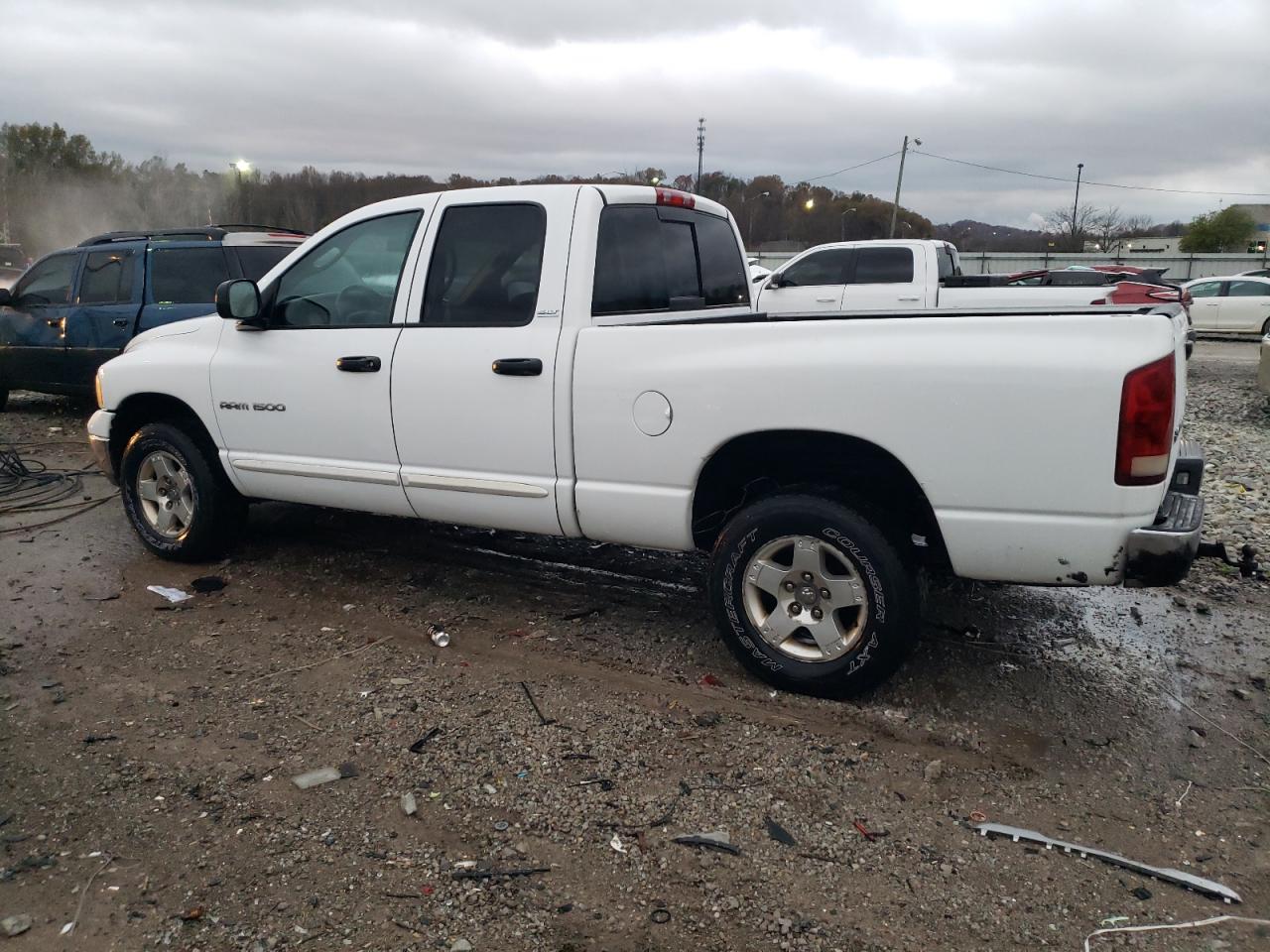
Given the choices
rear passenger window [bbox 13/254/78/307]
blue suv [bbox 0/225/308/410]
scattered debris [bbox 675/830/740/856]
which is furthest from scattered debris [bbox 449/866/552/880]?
rear passenger window [bbox 13/254/78/307]

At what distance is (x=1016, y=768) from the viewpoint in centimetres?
324

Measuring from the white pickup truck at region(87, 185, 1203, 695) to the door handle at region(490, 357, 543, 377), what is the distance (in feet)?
0.04

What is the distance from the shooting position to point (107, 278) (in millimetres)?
9594

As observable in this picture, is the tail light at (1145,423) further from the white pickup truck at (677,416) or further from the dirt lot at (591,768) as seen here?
the dirt lot at (591,768)

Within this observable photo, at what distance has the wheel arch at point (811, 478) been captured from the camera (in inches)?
140

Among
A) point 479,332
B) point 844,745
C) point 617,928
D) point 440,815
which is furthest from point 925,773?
point 479,332

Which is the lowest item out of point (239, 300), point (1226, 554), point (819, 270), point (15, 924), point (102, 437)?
point (15, 924)

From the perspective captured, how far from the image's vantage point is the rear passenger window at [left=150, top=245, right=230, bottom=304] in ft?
30.4

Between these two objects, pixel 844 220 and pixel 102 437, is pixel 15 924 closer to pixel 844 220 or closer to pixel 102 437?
pixel 102 437

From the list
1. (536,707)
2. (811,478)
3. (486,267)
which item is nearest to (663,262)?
(486,267)

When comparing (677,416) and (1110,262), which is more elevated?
(1110,262)

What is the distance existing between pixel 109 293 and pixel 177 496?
17.9ft

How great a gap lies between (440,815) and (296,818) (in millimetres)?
466

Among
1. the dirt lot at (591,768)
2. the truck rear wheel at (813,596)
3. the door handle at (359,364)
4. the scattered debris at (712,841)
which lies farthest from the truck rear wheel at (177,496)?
the scattered debris at (712,841)
